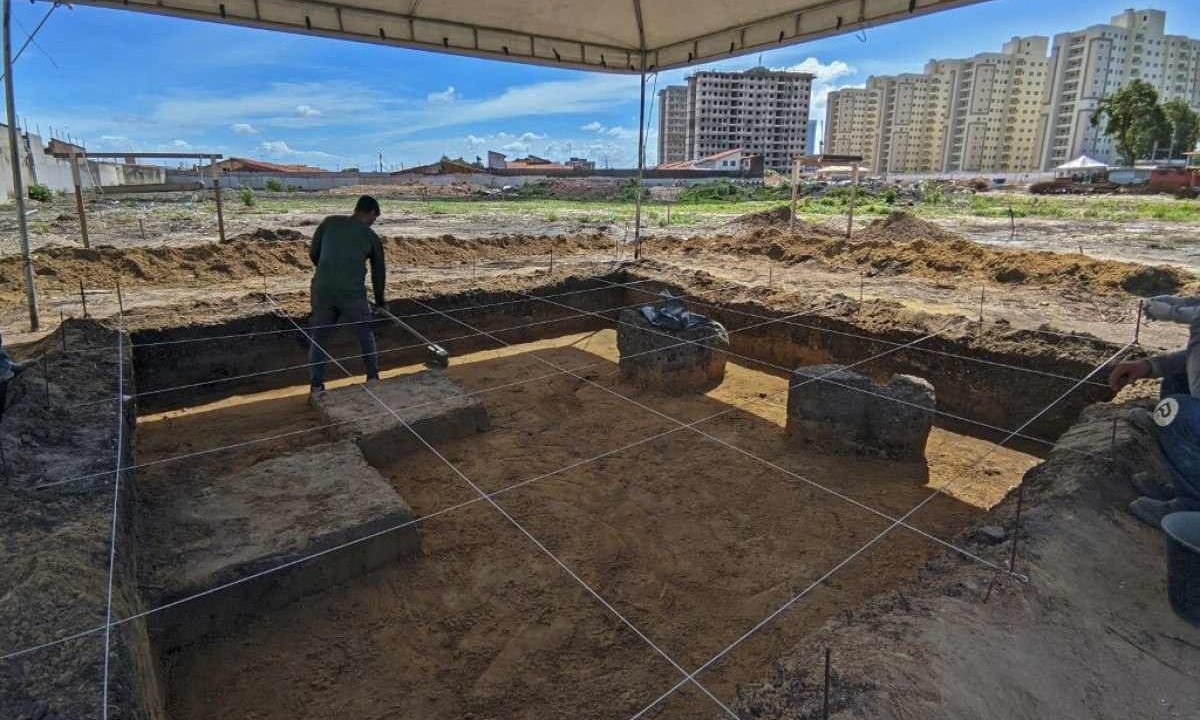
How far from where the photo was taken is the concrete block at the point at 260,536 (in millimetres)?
3186

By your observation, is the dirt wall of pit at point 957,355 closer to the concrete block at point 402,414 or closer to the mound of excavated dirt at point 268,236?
the concrete block at point 402,414

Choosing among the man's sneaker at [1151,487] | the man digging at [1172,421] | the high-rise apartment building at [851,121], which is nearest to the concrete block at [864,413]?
the man digging at [1172,421]

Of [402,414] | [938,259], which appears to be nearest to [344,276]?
[402,414]

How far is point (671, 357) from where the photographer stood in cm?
666

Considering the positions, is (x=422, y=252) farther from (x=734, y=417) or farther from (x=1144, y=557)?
(x=1144, y=557)

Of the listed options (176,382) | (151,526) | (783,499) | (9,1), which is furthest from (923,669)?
(9,1)

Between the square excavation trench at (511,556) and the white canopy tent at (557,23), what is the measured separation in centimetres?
427

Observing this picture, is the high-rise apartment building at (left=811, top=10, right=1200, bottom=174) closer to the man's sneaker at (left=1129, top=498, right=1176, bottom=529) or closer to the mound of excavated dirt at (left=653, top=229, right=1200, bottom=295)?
the mound of excavated dirt at (left=653, top=229, right=1200, bottom=295)

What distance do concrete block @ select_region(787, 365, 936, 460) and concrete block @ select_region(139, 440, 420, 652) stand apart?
3272mm

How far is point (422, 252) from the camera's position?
45.6ft

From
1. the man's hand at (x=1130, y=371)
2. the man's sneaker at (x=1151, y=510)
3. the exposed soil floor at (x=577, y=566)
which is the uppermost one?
the man's hand at (x=1130, y=371)

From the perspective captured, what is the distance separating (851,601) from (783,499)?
1125 millimetres

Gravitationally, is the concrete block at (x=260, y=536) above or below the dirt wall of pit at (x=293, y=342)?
below

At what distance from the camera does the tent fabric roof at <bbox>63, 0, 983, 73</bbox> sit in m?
6.82
